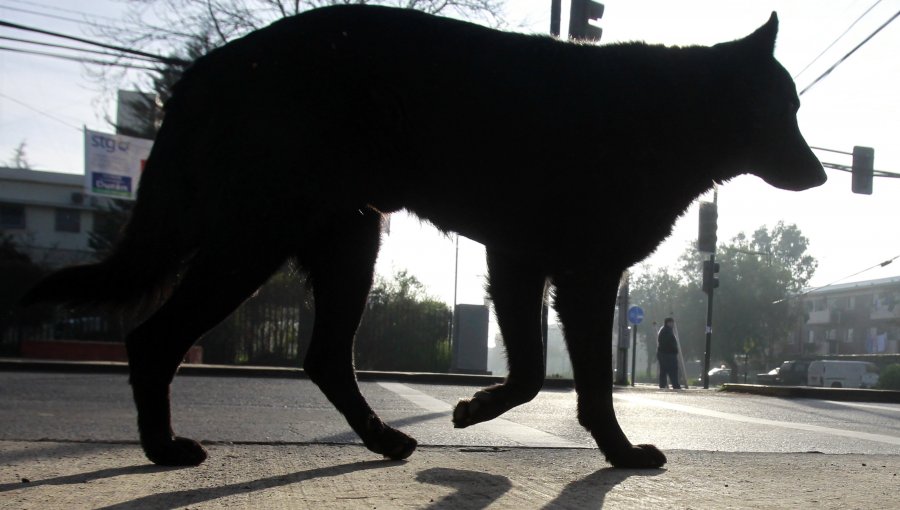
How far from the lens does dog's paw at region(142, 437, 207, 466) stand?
2.99m

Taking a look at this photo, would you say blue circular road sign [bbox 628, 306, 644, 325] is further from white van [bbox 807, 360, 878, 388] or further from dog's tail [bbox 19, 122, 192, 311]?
dog's tail [bbox 19, 122, 192, 311]

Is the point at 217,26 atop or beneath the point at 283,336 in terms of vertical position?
atop

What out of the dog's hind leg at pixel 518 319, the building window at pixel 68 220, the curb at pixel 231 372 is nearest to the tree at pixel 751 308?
the building window at pixel 68 220

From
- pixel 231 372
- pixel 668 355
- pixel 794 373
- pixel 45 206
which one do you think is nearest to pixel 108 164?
pixel 231 372

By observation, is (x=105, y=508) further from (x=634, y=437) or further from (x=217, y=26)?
(x=217, y=26)

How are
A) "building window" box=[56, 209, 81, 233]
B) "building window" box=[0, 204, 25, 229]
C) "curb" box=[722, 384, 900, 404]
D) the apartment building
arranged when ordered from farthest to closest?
the apartment building
"building window" box=[56, 209, 81, 233]
"building window" box=[0, 204, 25, 229]
"curb" box=[722, 384, 900, 404]

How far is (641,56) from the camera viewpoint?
3615 millimetres

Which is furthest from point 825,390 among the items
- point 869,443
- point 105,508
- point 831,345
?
point 831,345

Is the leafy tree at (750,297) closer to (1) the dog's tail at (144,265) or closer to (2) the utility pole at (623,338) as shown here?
(2) the utility pole at (623,338)

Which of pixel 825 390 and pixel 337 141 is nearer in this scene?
pixel 337 141

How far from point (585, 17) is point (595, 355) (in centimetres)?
1280

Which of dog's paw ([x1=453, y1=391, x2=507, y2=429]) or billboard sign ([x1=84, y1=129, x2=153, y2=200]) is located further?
billboard sign ([x1=84, y1=129, x2=153, y2=200])

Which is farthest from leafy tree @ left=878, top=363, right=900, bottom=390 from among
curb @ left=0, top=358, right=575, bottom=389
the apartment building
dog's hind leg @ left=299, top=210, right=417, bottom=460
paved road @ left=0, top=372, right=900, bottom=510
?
dog's hind leg @ left=299, top=210, right=417, bottom=460

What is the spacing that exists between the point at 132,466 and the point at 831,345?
82.7 metres
